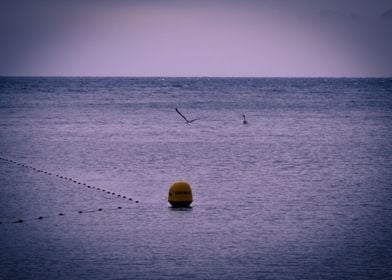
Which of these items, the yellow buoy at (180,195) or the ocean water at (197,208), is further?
the yellow buoy at (180,195)

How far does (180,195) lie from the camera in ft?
74.4

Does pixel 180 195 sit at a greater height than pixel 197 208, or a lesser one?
greater

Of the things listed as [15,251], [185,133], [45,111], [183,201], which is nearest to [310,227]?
[183,201]

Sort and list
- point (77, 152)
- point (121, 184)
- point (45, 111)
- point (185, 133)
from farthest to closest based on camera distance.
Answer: point (45, 111)
point (185, 133)
point (77, 152)
point (121, 184)

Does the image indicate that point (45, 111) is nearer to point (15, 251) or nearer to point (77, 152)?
point (77, 152)

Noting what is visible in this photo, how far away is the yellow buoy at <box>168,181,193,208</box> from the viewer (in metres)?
22.7

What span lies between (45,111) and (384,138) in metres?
35.8

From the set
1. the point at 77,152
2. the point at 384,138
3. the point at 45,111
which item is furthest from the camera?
the point at 45,111

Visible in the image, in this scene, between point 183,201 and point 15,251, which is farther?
point 183,201

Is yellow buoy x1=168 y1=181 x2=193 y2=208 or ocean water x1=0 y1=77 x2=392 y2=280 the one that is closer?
ocean water x1=0 y1=77 x2=392 y2=280

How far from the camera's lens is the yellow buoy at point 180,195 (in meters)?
22.7

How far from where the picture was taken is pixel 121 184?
27.5 m

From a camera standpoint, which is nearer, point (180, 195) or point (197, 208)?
point (180, 195)

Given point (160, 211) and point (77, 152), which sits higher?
point (77, 152)
